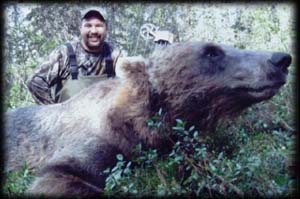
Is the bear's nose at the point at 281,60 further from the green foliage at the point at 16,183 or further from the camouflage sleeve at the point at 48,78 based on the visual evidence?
the camouflage sleeve at the point at 48,78


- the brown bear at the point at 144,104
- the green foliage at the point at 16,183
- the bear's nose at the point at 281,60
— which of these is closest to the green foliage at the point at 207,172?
the brown bear at the point at 144,104

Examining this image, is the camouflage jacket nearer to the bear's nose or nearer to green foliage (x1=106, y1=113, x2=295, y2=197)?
green foliage (x1=106, y1=113, x2=295, y2=197)

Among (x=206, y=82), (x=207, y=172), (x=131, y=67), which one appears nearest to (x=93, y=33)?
(x=131, y=67)

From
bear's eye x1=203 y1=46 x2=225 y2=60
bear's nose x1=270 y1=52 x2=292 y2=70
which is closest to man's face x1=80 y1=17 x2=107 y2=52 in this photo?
bear's eye x1=203 y1=46 x2=225 y2=60

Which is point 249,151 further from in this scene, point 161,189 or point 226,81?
point 161,189

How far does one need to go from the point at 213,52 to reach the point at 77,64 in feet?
6.59

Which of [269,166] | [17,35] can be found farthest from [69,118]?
[17,35]

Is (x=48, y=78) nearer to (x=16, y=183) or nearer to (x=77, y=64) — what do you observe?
(x=77, y=64)

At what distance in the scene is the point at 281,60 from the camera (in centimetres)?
388

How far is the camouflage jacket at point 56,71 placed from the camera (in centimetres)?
560

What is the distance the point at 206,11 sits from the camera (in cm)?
728

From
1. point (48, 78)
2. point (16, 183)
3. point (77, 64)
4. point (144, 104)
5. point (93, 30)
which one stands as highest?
point (93, 30)

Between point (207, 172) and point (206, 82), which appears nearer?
point (207, 172)

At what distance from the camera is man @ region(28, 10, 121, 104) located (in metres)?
5.60
